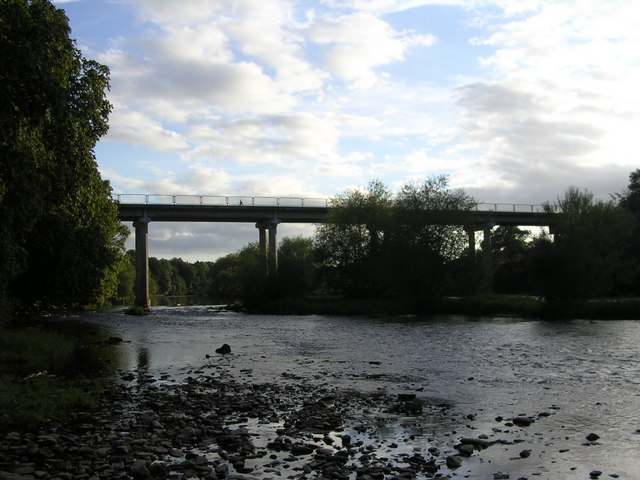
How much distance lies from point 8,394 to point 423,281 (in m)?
48.4

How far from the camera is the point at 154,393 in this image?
16.9 m

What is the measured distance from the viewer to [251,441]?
38.6 feet

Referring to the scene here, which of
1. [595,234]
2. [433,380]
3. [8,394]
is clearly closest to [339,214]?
[595,234]

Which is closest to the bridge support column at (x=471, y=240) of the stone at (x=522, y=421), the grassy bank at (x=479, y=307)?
the grassy bank at (x=479, y=307)

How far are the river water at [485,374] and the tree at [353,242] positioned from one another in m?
36.3

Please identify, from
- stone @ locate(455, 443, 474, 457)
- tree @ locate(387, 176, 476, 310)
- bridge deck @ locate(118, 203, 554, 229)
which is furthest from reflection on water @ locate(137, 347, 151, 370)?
bridge deck @ locate(118, 203, 554, 229)

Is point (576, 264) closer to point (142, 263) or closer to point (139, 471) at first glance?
point (139, 471)

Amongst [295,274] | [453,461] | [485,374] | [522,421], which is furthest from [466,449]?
[295,274]

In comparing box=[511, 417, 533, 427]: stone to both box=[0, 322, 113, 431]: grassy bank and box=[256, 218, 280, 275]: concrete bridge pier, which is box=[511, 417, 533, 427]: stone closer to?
box=[0, 322, 113, 431]: grassy bank

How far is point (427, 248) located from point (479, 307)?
24.9ft

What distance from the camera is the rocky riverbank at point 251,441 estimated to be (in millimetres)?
9742

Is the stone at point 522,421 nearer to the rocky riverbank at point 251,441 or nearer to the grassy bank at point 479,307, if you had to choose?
the rocky riverbank at point 251,441

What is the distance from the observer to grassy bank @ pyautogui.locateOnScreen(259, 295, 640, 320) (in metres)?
48.3

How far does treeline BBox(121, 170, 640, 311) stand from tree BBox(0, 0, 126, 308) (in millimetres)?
31617
